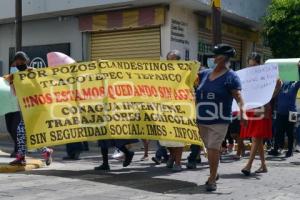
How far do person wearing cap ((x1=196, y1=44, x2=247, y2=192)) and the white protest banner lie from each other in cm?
127

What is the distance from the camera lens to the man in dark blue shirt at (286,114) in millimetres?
10930

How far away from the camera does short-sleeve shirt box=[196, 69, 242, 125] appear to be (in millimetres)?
6902

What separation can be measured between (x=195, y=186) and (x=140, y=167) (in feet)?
6.88

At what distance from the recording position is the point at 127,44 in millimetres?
17016

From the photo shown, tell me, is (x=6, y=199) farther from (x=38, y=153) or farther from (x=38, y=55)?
(x=38, y=55)

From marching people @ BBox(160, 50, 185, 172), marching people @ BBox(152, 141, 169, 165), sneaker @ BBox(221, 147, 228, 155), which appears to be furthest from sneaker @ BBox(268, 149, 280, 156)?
marching people @ BBox(160, 50, 185, 172)

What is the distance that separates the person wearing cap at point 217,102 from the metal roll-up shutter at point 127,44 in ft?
31.1

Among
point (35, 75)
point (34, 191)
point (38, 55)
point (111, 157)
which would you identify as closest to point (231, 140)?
point (111, 157)

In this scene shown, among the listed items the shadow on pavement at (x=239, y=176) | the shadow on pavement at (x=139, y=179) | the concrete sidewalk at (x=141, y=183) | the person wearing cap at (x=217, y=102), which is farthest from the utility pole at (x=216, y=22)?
the person wearing cap at (x=217, y=102)

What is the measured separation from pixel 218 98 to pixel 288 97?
436cm

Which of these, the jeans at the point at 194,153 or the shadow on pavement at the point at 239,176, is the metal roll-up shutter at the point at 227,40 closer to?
the jeans at the point at 194,153

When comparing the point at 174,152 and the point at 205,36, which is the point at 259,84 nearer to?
the point at 174,152

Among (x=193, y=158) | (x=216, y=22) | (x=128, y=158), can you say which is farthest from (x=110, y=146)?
(x=216, y=22)

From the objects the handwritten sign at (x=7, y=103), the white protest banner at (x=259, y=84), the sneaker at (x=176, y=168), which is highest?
the white protest banner at (x=259, y=84)
